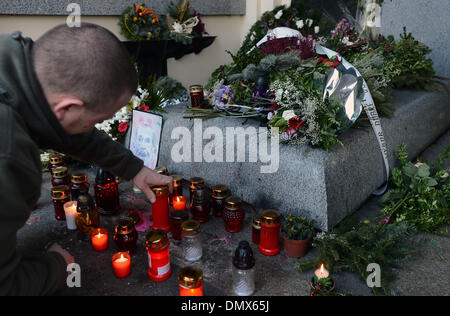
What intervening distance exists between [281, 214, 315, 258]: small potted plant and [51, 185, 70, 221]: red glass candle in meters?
1.20

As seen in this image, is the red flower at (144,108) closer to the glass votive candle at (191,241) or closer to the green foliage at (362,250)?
the glass votive candle at (191,241)

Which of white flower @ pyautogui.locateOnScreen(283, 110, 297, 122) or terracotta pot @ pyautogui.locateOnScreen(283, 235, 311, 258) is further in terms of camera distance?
white flower @ pyautogui.locateOnScreen(283, 110, 297, 122)

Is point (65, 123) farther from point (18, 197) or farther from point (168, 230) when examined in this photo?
point (168, 230)

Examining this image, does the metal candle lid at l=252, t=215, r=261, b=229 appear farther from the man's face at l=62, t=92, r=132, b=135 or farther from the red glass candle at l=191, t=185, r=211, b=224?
the man's face at l=62, t=92, r=132, b=135

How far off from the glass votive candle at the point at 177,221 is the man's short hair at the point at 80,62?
76cm

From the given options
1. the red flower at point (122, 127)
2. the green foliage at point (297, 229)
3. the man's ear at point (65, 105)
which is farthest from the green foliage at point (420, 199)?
the red flower at point (122, 127)

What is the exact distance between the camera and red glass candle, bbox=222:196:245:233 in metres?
1.70

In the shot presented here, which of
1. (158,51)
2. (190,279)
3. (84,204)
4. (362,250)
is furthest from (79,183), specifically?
(158,51)

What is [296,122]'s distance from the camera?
182cm

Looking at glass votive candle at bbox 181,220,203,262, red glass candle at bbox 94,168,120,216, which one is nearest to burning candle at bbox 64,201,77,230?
red glass candle at bbox 94,168,120,216

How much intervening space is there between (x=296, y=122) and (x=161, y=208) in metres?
0.87

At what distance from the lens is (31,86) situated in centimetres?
103

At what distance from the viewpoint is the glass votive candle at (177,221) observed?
1.65 meters

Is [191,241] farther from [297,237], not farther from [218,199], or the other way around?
[297,237]
